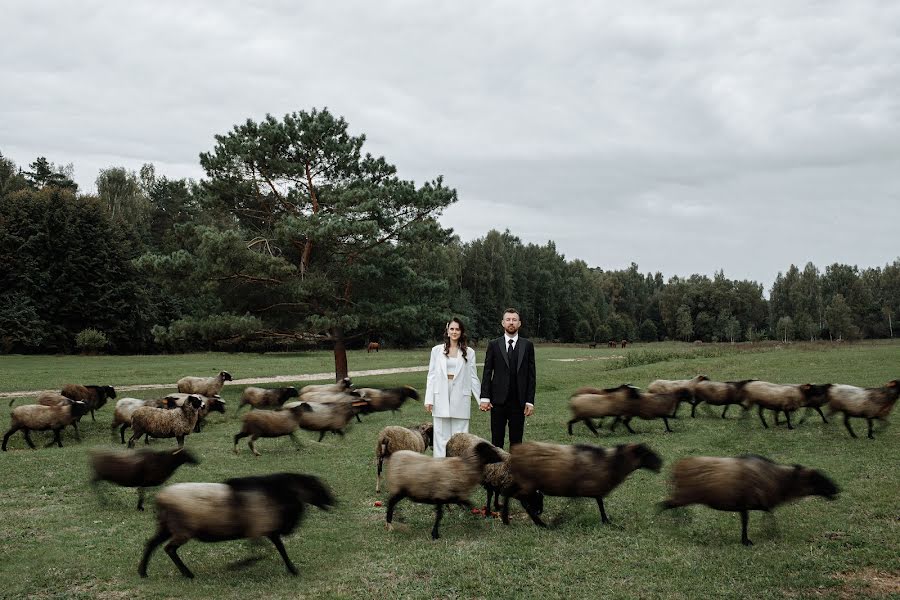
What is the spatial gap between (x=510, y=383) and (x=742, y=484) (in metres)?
2.90

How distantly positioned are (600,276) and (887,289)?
4491 centimetres

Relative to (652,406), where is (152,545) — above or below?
below

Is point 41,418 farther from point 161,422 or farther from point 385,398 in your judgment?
point 385,398

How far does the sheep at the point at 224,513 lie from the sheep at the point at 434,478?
4.23 ft

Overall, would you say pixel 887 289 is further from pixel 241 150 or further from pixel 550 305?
pixel 241 150

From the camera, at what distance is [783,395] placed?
44.9 feet

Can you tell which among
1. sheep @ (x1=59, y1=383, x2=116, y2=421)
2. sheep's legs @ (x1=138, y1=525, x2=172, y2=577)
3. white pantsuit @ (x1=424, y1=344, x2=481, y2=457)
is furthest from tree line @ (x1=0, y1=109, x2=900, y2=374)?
sheep's legs @ (x1=138, y1=525, x2=172, y2=577)

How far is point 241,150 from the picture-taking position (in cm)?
2423

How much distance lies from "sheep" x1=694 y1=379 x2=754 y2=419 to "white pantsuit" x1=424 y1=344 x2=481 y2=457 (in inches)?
352

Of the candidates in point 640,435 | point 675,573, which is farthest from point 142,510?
point 640,435

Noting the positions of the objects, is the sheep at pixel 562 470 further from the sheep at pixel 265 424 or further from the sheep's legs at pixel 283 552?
the sheep at pixel 265 424

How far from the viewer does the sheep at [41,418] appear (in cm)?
1323

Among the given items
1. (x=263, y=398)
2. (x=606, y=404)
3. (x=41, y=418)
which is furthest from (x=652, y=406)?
(x=41, y=418)

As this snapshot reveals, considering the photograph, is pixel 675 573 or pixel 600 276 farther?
pixel 600 276
